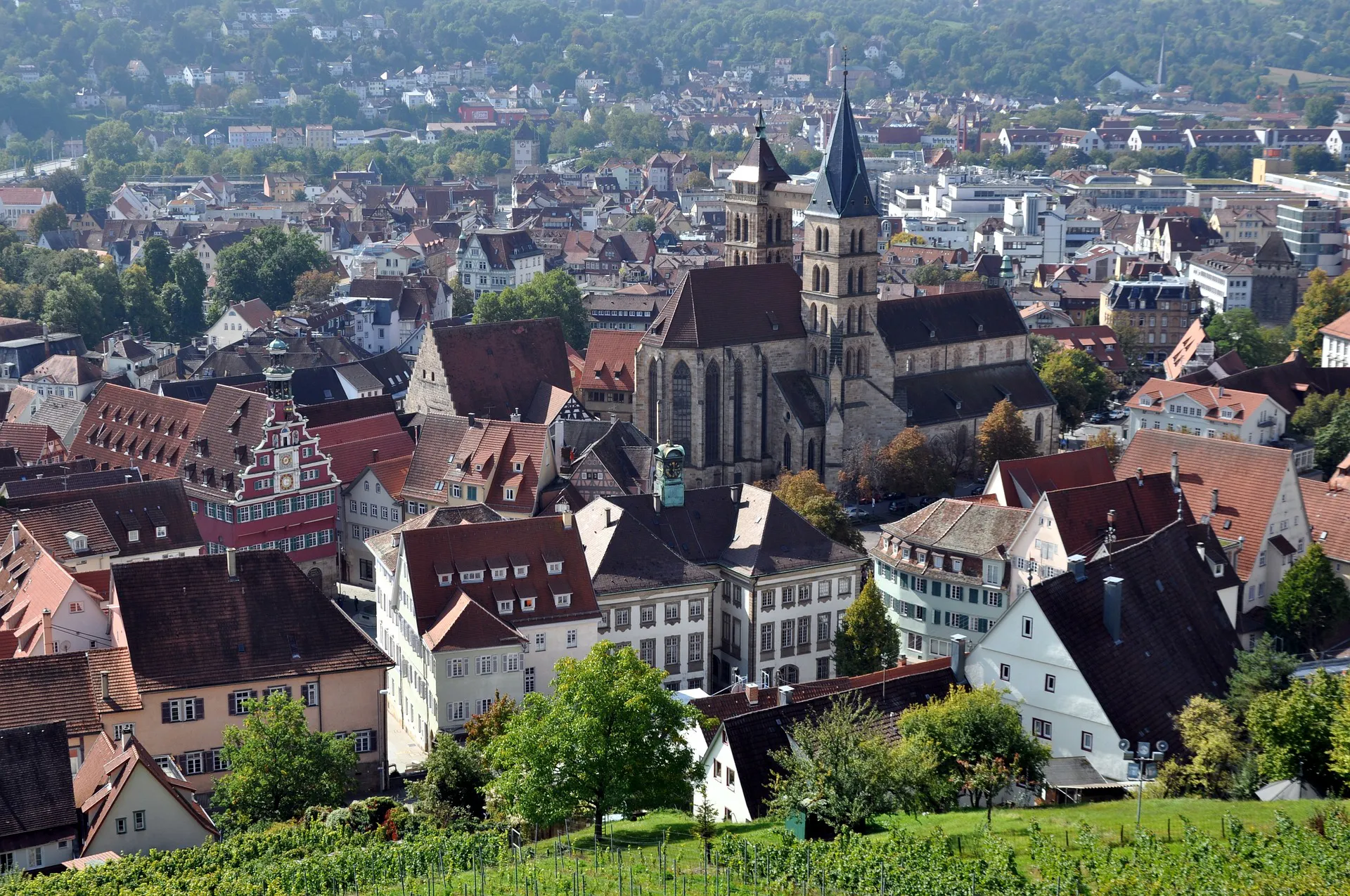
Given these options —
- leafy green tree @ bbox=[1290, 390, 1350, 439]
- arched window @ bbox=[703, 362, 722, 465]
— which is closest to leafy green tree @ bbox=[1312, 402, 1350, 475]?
leafy green tree @ bbox=[1290, 390, 1350, 439]

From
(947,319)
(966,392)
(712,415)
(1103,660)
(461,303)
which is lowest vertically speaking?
(461,303)

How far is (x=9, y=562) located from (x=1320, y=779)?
44.8 meters

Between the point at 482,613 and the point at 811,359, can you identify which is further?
the point at 811,359

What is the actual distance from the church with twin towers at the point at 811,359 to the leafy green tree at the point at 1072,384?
1070cm

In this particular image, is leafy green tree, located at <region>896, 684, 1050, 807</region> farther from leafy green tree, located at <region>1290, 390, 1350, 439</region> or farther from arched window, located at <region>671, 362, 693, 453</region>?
leafy green tree, located at <region>1290, 390, 1350, 439</region>

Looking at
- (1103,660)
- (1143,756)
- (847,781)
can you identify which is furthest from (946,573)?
(847,781)

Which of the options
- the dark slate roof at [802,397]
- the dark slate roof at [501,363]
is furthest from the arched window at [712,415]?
the dark slate roof at [501,363]

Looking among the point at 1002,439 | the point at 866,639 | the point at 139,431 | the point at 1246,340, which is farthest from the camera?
the point at 1246,340

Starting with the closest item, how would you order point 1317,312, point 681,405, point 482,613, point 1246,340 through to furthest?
point 482,613 < point 681,405 < point 1246,340 < point 1317,312

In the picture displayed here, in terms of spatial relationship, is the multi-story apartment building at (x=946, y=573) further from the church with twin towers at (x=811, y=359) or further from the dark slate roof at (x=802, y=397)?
the dark slate roof at (x=802, y=397)

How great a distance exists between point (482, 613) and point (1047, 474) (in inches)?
1088

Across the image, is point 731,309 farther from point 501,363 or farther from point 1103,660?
point 1103,660

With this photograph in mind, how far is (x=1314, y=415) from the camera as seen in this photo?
104188 millimetres

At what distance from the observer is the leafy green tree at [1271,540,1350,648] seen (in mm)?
67625
